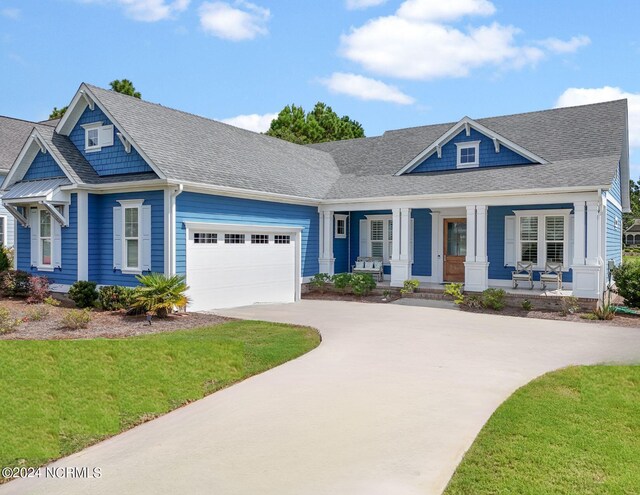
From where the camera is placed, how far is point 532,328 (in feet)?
41.7

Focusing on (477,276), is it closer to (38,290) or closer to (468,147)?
(468,147)

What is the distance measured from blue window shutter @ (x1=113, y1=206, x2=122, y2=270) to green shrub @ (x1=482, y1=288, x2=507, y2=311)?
10.7 m

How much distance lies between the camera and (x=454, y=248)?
1994cm

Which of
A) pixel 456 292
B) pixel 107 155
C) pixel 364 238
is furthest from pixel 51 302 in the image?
pixel 456 292

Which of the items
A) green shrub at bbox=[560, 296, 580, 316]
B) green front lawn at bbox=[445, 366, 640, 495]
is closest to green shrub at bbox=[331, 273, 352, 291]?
green shrub at bbox=[560, 296, 580, 316]

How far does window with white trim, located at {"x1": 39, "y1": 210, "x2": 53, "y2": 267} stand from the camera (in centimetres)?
1670

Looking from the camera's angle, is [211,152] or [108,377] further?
[211,152]

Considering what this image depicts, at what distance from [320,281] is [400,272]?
3.05 metres

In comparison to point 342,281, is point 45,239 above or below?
above

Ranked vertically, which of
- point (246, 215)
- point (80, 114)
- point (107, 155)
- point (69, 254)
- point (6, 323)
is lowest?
point (6, 323)

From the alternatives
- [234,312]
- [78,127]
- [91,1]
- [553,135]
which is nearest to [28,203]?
[78,127]

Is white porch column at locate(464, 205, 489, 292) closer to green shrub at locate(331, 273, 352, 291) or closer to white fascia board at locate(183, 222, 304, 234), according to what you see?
green shrub at locate(331, 273, 352, 291)

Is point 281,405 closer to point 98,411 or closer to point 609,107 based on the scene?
point 98,411

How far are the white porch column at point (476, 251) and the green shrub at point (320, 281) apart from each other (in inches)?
206
